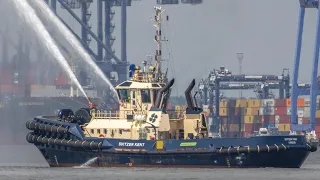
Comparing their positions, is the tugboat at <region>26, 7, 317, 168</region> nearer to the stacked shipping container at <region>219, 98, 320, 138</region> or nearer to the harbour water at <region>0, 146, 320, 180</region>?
the harbour water at <region>0, 146, 320, 180</region>

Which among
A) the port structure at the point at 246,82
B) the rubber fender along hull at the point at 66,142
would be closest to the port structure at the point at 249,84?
the port structure at the point at 246,82

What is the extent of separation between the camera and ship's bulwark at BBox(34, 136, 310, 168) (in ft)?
197

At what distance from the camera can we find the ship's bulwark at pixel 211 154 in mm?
59906

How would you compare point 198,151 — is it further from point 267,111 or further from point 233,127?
point 233,127

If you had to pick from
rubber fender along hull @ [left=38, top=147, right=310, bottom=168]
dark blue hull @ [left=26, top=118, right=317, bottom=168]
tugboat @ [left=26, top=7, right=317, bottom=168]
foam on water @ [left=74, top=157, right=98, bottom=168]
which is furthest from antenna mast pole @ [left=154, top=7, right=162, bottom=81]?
foam on water @ [left=74, top=157, right=98, bottom=168]

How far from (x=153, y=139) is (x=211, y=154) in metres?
3.40

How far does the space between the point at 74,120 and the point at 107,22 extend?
8697cm

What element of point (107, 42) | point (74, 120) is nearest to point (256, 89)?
point (107, 42)

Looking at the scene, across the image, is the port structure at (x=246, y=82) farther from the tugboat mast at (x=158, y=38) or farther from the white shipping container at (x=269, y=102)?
the tugboat mast at (x=158, y=38)

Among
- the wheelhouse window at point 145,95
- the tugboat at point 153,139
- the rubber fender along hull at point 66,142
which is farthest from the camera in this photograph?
the wheelhouse window at point 145,95

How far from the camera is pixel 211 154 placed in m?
60.0

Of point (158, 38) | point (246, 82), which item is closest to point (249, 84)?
point (246, 82)

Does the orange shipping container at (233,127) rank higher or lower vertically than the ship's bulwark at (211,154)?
lower

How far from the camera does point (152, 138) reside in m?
61.2
